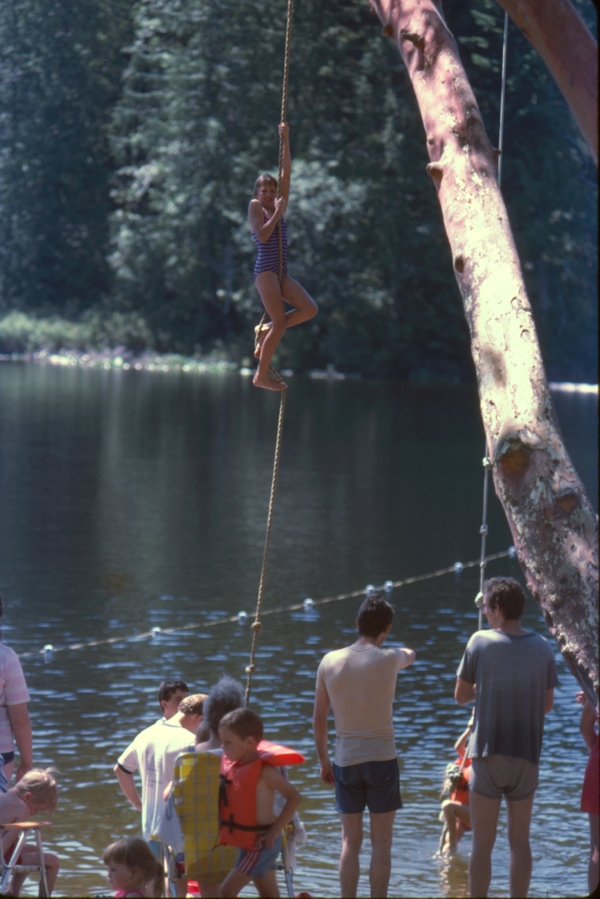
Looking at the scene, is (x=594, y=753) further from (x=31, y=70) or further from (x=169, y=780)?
(x=31, y=70)

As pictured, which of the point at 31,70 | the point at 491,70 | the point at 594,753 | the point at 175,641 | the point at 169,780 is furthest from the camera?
the point at 31,70

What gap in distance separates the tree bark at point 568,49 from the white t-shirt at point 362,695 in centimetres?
219

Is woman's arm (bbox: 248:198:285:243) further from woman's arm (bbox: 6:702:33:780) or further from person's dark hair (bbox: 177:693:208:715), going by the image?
woman's arm (bbox: 6:702:33:780)

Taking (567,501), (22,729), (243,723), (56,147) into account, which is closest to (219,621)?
(22,729)

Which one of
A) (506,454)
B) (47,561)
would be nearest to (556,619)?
(506,454)

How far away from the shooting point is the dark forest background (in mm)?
55156

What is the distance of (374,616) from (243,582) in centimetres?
1272

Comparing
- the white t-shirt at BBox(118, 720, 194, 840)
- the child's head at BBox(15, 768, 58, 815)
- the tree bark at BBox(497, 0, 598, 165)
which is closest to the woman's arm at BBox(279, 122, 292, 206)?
the tree bark at BBox(497, 0, 598, 165)

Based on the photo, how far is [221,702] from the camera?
4.97m

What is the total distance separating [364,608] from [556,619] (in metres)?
1.14

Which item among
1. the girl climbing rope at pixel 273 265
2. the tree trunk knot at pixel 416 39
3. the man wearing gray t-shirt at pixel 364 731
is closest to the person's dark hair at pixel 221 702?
the man wearing gray t-shirt at pixel 364 731

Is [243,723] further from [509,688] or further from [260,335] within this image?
[260,335]

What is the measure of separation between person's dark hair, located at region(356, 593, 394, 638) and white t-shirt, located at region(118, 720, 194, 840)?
91 centimetres

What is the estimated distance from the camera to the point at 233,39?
5550 centimetres
